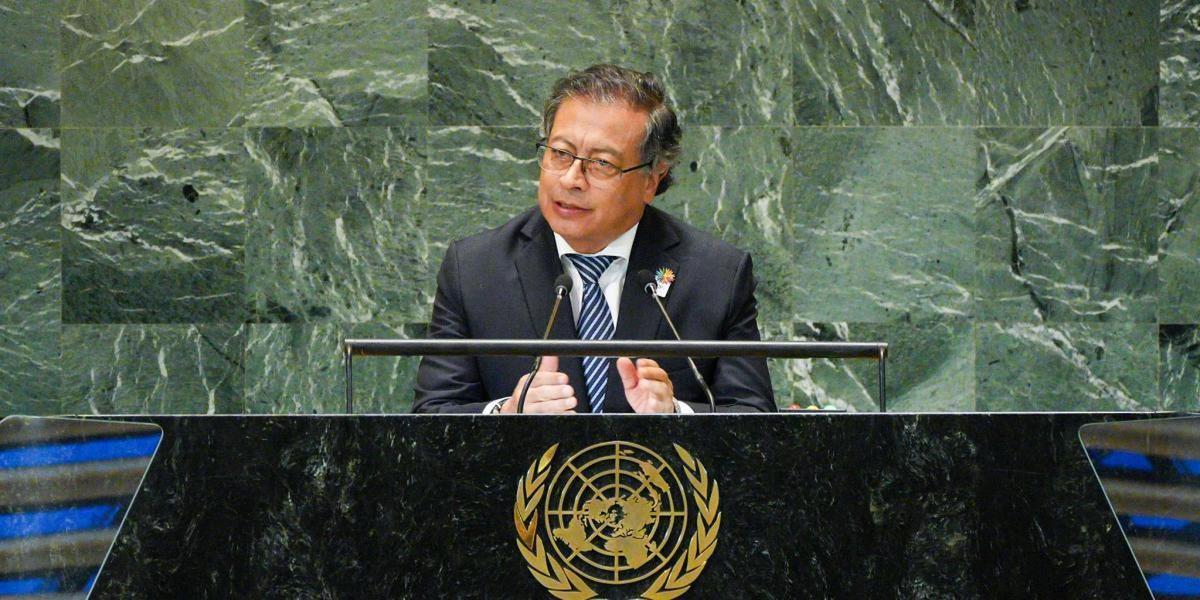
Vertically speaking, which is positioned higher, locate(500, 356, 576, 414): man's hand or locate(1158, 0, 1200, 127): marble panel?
locate(1158, 0, 1200, 127): marble panel

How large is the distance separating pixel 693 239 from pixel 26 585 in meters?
1.91

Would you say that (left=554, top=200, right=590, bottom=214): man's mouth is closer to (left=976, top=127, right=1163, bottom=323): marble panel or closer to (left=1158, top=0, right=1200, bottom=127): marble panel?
(left=976, top=127, right=1163, bottom=323): marble panel

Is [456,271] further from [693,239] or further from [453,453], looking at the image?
[453,453]

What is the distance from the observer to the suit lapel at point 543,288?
119 inches

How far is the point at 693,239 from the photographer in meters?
3.29

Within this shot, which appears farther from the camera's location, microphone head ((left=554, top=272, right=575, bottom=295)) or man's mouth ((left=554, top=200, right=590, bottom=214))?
man's mouth ((left=554, top=200, right=590, bottom=214))

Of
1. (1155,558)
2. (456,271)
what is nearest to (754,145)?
(456,271)

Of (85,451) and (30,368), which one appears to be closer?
(85,451)

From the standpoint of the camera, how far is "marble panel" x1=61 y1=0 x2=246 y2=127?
4.39 m

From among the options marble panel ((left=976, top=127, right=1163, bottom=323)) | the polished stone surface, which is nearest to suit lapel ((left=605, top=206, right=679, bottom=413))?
the polished stone surface

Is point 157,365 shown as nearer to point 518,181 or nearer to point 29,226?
point 29,226

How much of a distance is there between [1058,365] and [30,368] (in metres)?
3.50

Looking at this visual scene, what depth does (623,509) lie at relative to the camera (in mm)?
1844

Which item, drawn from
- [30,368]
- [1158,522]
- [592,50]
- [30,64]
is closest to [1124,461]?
[1158,522]
